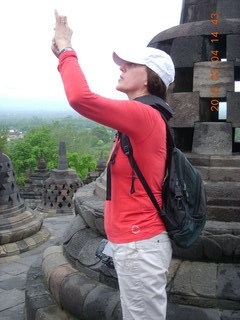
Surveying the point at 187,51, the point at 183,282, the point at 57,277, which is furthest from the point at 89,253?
the point at 187,51

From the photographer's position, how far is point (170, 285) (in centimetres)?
272

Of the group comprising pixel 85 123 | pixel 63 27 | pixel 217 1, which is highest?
pixel 217 1

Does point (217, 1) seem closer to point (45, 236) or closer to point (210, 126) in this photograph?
point (210, 126)

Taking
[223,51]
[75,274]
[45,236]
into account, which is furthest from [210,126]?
[45,236]

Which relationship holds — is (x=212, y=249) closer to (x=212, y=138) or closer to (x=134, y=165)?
(x=212, y=138)

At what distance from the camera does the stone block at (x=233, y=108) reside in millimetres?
3477

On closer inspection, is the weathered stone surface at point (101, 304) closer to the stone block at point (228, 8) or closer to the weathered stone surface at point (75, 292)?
the weathered stone surface at point (75, 292)

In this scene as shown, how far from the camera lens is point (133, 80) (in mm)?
1896

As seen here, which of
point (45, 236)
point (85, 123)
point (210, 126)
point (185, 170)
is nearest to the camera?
point (185, 170)

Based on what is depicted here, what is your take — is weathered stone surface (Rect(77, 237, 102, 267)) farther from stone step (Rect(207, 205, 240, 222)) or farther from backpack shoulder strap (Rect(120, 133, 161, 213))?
backpack shoulder strap (Rect(120, 133, 161, 213))

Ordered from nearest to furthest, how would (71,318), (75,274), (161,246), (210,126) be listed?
(161,246), (71,318), (75,274), (210,126)

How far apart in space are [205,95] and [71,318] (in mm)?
2396

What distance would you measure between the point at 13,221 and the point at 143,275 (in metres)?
4.63
